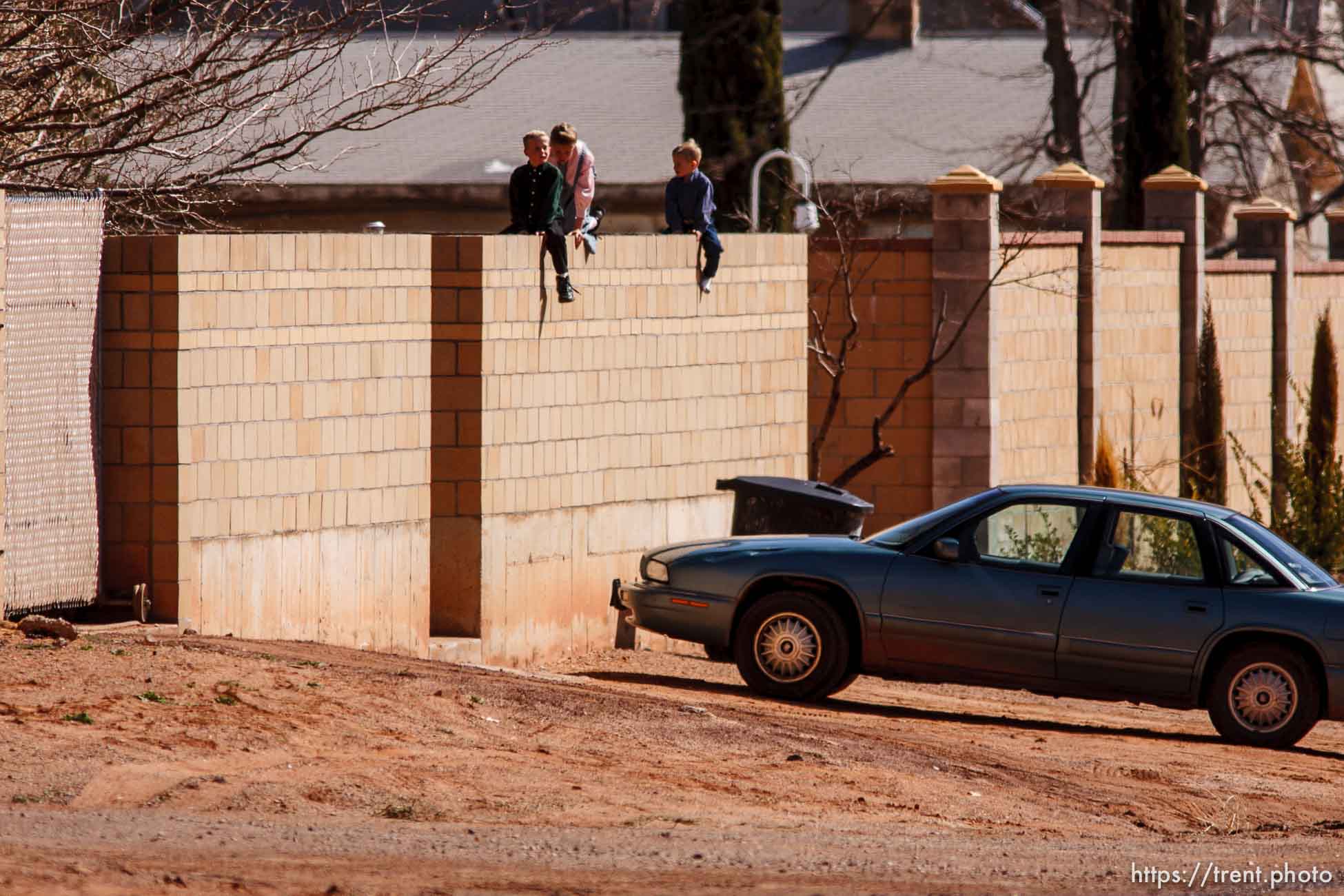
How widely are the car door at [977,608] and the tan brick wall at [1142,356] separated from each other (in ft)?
29.0

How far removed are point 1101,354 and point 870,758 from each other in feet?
37.8

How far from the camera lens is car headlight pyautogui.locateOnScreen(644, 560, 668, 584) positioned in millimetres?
13344

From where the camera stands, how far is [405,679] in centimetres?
1138

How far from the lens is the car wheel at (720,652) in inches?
516

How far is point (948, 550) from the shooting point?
12.7m

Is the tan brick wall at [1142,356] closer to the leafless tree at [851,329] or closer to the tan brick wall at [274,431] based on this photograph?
the leafless tree at [851,329]

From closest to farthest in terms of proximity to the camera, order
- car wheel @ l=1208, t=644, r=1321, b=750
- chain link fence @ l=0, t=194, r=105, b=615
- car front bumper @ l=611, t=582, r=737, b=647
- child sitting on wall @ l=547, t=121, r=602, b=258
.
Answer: chain link fence @ l=0, t=194, r=105, b=615
car wheel @ l=1208, t=644, r=1321, b=750
car front bumper @ l=611, t=582, r=737, b=647
child sitting on wall @ l=547, t=121, r=602, b=258

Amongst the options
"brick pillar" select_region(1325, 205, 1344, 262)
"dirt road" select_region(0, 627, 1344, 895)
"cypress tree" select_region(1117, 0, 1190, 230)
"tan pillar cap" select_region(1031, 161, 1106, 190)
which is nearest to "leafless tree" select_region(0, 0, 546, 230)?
"dirt road" select_region(0, 627, 1344, 895)

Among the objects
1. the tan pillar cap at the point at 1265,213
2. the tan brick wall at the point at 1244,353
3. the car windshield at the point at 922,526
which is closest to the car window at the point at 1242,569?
the car windshield at the point at 922,526

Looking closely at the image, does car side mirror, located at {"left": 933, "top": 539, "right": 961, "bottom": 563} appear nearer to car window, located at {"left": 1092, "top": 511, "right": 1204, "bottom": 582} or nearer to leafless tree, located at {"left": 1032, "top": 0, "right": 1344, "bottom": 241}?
car window, located at {"left": 1092, "top": 511, "right": 1204, "bottom": 582}

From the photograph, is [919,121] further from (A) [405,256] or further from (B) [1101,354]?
(A) [405,256]

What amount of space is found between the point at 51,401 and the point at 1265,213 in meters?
17.2

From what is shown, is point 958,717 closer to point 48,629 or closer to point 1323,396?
point 48,629

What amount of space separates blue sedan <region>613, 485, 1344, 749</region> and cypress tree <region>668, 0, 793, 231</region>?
34.3 ft
